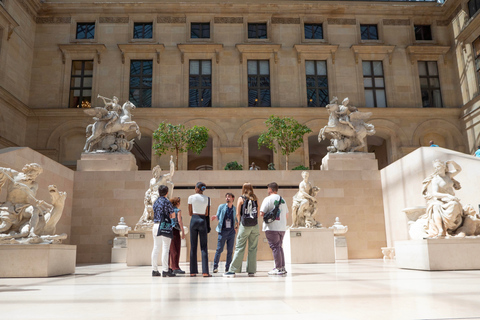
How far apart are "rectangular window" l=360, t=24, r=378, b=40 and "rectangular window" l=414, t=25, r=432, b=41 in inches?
120

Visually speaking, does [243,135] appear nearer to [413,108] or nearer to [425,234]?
[413,108]

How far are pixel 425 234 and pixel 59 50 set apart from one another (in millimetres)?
27058

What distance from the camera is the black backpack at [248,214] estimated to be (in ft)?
25.0

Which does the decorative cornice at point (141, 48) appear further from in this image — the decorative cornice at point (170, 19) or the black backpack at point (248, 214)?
the black backpack at point (248, 214)

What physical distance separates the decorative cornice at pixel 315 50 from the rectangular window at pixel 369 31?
9.13ft

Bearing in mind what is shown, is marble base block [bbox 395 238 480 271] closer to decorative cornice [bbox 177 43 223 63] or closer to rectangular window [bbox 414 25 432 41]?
decorative cornice [bbox 177 43 223 63]

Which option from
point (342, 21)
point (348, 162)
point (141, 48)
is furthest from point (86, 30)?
point (348, 162)

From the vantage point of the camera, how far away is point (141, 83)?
28562 mm

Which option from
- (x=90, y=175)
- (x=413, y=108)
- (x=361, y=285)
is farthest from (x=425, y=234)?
(x=413, y=108)

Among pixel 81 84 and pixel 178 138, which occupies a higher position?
pixel 81 84

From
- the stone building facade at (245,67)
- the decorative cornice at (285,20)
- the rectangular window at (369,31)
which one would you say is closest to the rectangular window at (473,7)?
the stone building facade at (245,67)

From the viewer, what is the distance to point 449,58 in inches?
1172

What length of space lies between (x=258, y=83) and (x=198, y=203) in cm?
2221

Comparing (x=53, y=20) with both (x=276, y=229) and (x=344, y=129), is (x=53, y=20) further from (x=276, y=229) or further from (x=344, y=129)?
(x=276, y=229)
